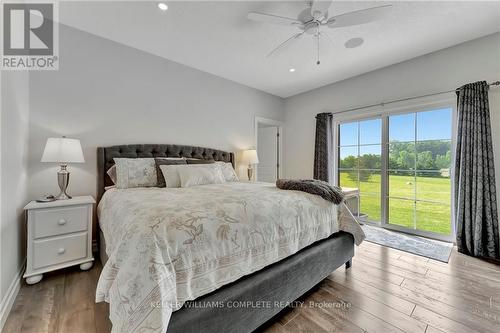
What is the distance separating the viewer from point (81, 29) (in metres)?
2.45

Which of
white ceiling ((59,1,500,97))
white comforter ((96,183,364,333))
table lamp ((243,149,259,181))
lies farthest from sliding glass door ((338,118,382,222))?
white comforter ((96,183,364,333))

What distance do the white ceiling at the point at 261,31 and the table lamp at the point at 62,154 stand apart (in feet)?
4.49

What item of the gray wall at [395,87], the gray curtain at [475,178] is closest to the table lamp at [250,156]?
the gray wall at [395,87]

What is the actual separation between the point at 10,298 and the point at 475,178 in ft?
15.1

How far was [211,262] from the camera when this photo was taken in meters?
1.08

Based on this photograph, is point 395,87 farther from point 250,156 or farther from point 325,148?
point 250,156

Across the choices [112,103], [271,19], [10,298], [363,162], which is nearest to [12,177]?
[10,298]

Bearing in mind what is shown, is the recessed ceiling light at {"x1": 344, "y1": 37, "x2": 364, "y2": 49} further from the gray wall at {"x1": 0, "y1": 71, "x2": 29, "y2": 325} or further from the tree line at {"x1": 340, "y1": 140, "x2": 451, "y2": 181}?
the gray wall at {"x1": 0, "y1": 71, "x2": 29, "y2": 325}

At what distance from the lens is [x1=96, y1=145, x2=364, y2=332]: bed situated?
90 cm

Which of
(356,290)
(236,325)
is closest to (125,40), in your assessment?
(236,325)

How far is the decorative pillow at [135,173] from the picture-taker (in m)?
2.35

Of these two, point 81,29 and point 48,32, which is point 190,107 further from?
point 48,32

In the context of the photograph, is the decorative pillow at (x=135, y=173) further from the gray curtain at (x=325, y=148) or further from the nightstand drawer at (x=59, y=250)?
the gray curtain at (x=325, y=148)

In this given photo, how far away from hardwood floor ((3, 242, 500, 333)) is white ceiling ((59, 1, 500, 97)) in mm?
2624
